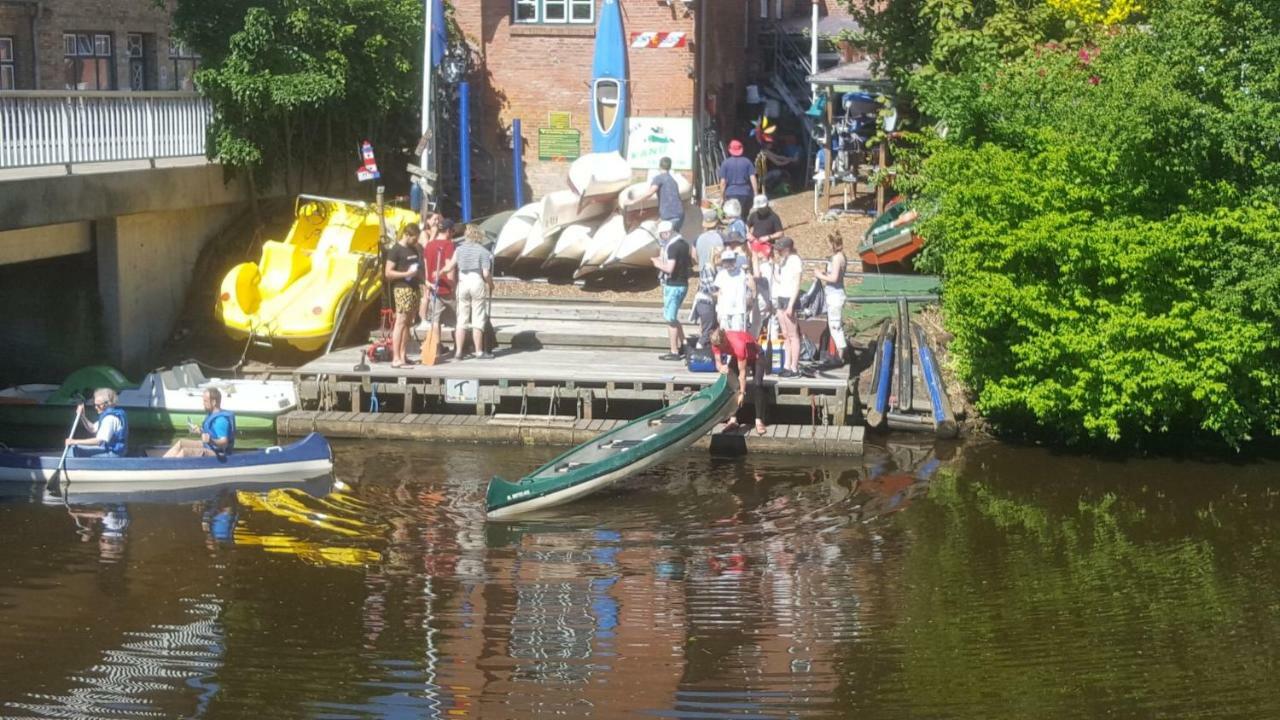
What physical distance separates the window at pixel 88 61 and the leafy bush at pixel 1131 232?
676 inches

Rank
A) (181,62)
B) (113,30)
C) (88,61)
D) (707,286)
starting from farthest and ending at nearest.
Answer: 1. (181,62)
2. (113,30)
3. (88,61)
4. (707,286)

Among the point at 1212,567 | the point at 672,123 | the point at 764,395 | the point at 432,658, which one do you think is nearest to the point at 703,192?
the point at 672,123

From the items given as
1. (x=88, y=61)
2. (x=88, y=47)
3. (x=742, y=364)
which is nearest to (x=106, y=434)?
(x=742, y=364)

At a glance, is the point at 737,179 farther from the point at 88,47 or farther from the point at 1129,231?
the point at 88,47

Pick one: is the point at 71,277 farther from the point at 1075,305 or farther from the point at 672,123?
the point at 1075,305

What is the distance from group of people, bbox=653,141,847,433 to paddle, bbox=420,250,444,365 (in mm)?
2696

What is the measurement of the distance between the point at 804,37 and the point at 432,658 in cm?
2658

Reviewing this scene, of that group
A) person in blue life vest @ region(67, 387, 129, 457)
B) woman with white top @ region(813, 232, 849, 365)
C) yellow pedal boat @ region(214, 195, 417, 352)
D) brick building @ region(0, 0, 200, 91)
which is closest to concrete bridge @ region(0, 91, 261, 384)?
yellow pedal boat @ region(214, 195, 417, 352)

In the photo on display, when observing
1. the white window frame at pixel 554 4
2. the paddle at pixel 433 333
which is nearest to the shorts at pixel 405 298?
the paddle at pixel 433 333

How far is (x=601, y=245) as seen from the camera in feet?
74.7

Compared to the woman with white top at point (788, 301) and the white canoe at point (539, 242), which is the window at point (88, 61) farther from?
the woman with white top at point (788, 301)

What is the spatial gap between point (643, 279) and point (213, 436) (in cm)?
832

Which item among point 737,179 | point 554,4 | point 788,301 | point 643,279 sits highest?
point 554,4

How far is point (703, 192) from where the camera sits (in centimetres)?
2836
